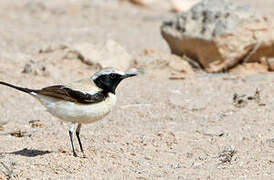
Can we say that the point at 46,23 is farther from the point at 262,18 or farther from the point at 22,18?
the point at 262,18

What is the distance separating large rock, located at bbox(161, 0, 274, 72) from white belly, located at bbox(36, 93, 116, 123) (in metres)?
A: 4.23

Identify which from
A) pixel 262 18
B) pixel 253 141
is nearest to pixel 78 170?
pixel 253 141

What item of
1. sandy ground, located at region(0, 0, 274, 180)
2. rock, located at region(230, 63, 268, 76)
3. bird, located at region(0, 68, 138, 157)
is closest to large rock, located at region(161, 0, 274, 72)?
rock, located at region(230, 63, 268, 76)

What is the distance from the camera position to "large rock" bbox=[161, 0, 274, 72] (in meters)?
9.91

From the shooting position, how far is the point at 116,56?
10336 mm

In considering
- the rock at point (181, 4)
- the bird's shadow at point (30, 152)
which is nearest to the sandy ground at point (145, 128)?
the bird's shadow at point (30, 152)

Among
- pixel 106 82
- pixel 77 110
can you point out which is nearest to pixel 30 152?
pixel 77 110

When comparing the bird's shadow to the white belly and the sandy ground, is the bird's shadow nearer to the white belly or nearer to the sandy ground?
the sandy ground

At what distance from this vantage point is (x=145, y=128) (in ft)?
24.7

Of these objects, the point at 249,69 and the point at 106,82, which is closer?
the point at 106,82

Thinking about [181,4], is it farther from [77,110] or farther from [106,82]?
[77,110]

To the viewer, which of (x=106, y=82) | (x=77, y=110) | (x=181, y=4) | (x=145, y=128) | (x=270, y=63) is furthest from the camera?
(x=181, y=4)

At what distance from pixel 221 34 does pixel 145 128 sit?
9.58 feet

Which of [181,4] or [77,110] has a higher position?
[77,110]
